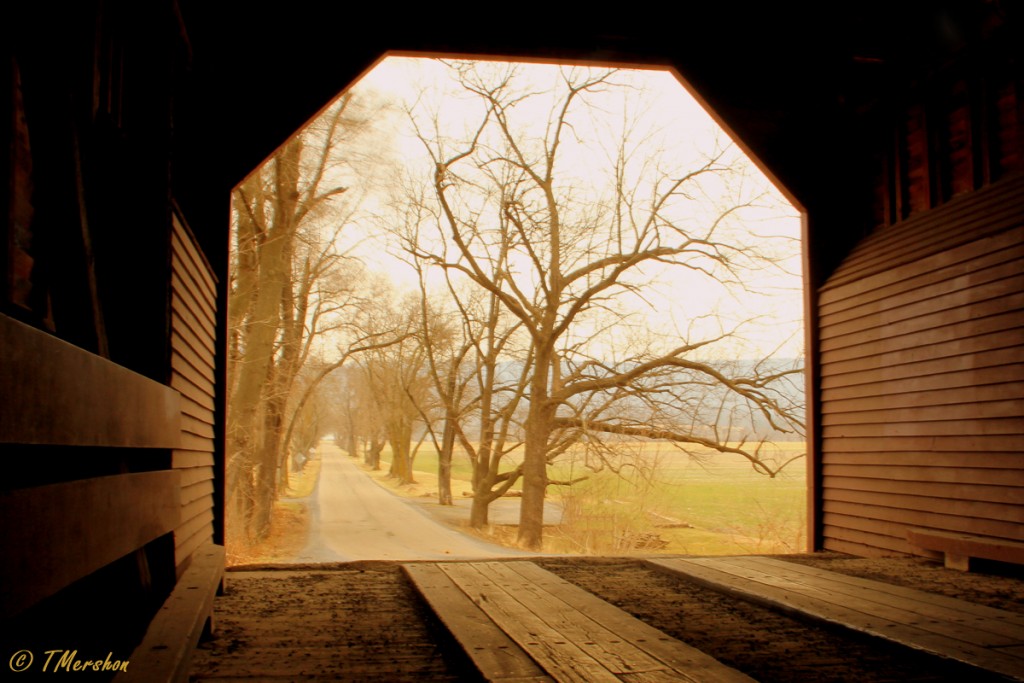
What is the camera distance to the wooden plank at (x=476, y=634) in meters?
2.64

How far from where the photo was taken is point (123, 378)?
71.8 inches

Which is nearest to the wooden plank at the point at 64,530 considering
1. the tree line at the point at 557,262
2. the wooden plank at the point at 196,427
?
the wooden plank at the point at 196,427

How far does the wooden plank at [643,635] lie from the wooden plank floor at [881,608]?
2.75 feet

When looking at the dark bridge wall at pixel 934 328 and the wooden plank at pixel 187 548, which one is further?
the dark bridge wall at pixel 934 328

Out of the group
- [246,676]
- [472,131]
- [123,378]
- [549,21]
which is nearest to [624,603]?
[246,676]

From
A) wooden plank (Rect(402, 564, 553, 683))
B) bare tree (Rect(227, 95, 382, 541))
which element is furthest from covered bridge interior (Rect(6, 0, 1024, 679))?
bare tree (Rect(227, 95, 382, 541))

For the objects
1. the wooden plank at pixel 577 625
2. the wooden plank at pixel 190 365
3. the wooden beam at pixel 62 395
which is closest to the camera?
the wooden beam at pixel 62 395

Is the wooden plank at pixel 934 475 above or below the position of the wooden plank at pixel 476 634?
above

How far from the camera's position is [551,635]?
125 inches

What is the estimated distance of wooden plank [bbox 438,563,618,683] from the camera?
8.64 feet

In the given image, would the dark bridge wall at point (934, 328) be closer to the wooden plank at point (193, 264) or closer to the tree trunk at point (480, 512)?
the wooden plank at point (193, 264)

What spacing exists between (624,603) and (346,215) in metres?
15.8

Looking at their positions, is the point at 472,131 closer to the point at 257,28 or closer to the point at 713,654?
the point at 257,28

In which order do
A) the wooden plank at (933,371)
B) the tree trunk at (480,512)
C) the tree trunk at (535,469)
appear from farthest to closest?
the tree trunk at (480,512)
the tree trunk at (535,469)
the wooden plank at (933,371)
